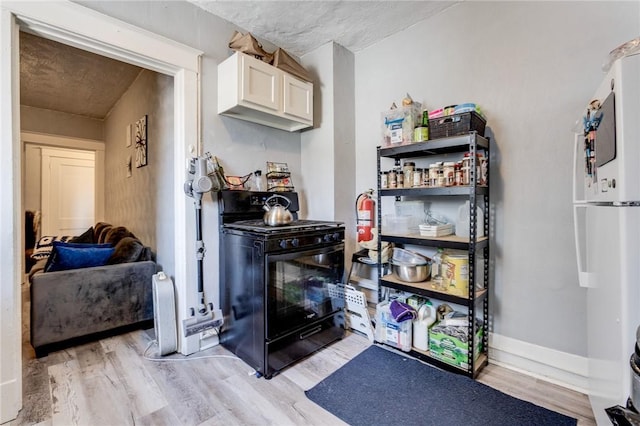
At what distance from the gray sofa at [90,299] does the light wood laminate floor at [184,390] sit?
Result: 0.17m

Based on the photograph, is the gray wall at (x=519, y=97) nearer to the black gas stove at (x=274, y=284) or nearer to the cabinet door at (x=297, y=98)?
the black gas stove at (x=274, y=284)

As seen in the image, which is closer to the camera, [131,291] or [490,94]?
[490,94]

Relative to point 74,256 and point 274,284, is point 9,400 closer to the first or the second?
point 74,256

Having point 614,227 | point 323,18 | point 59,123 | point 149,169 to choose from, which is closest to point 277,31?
point 323,18

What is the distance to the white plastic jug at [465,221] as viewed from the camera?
76.7 inches

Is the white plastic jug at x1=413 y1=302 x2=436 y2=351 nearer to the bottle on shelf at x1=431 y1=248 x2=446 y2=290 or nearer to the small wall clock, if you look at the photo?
the bottle on shelf at x1=431 y1=248 x2=446 y2=290

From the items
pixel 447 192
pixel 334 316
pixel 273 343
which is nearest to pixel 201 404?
pixel 273 343

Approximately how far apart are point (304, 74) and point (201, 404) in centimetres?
259

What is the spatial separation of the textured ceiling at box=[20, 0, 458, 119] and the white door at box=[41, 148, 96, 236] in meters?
2.03

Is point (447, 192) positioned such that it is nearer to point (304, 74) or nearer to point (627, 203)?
point (627, 203)

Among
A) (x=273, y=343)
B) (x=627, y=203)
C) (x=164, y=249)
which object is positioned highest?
(x=627, y=203)

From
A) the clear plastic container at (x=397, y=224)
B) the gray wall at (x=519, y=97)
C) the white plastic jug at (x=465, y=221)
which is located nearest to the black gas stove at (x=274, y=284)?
the gray wall at (x=519, y=97)

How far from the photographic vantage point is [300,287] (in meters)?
2.11

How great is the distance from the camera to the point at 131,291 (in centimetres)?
253
